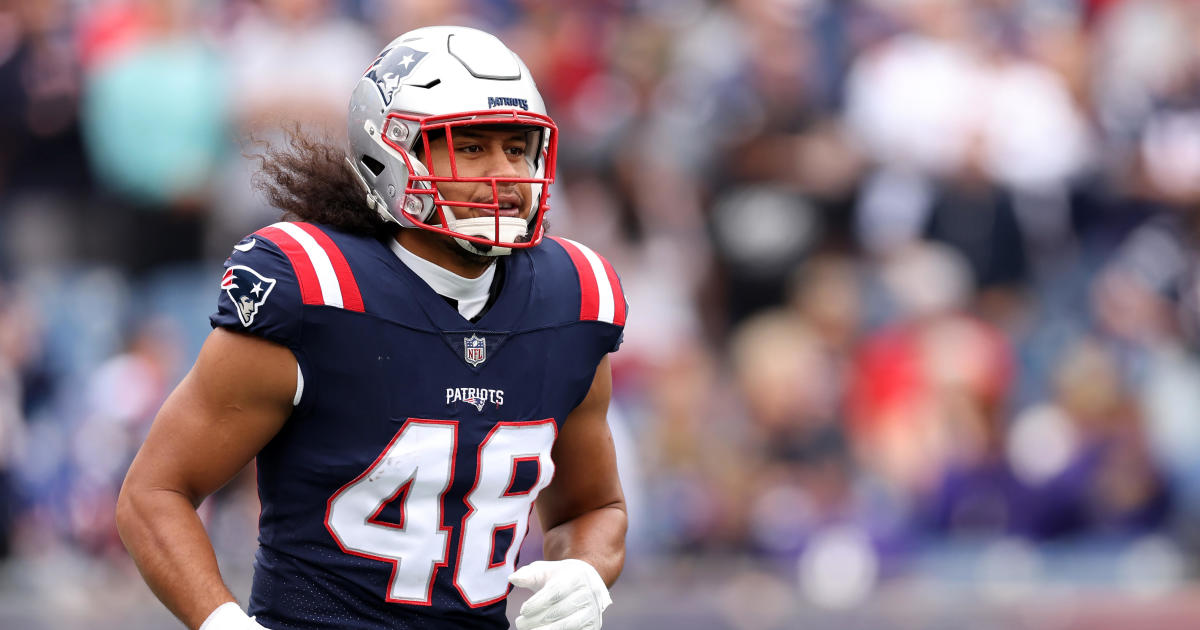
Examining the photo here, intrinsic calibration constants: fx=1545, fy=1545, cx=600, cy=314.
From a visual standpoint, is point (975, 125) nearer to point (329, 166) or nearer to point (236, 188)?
point (236, 188)

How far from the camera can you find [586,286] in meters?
2.97

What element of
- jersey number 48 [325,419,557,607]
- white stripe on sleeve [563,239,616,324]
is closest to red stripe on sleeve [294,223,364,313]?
jersey number 48 [325,419,557,607]

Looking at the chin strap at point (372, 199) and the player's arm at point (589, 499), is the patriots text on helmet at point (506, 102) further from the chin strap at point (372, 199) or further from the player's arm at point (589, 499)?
the player's arm at point (589, 499)

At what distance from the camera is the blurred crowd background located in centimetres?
630

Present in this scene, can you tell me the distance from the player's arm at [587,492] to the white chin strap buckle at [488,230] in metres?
0.38

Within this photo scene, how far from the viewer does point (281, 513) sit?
2.71 m

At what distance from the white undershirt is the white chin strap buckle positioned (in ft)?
0.20

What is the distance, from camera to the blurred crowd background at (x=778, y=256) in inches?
248

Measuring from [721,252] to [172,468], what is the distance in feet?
15.4

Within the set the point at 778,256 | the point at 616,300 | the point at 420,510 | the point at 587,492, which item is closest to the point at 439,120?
the point at 616,300

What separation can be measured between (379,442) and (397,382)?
107mm

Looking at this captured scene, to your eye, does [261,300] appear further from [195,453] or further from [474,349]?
[474,349]

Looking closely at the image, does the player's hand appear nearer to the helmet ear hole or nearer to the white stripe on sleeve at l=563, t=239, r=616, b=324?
the white stripe on sleeve at l=563, t=239, r=616, b=324

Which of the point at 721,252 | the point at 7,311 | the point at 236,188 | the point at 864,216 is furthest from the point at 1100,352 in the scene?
the point at 7,311
